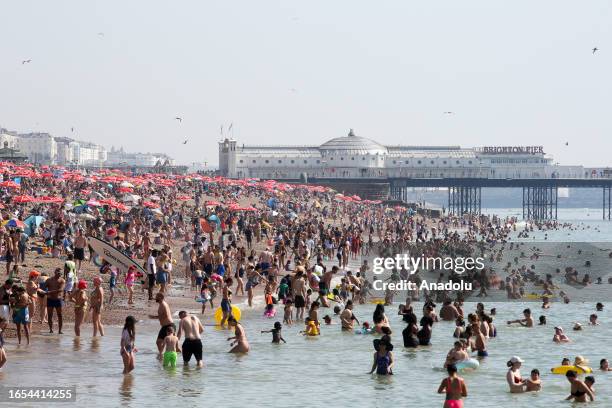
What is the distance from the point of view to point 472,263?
4891cm

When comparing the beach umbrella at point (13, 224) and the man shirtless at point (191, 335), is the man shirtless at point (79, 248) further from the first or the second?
the man shirtless at point (191, 335)

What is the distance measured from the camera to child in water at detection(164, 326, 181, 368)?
20.2 metres

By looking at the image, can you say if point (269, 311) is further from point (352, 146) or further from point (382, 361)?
point (352, 146)

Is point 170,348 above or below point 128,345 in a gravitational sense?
below

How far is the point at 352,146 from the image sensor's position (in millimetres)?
160125

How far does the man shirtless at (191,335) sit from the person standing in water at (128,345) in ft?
2.97

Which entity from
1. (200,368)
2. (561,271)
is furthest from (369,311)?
(561,271)

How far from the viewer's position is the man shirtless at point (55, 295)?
22.5 metres

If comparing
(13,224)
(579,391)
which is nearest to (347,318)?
(579,391)

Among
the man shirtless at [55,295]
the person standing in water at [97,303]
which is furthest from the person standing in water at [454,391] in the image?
the man shirtless at [55,295]

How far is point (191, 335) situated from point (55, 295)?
384 cm

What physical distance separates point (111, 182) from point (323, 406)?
1783 inches

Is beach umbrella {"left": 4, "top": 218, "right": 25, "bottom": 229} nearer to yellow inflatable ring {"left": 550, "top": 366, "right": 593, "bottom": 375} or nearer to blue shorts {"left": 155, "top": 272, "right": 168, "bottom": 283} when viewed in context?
blue shorts {"left": 155, "top": 272, "right": 168, "bottom": 283}

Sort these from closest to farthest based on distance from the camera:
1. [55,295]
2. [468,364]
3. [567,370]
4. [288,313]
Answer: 1. [567,370]
2. [468,364]
3. [55,295]
4. [288,313]
